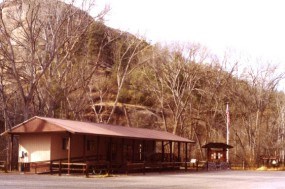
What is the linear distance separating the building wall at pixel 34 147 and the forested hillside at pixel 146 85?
10.5m

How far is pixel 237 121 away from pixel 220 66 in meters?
10.5

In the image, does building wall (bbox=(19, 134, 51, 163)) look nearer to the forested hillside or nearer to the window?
the window

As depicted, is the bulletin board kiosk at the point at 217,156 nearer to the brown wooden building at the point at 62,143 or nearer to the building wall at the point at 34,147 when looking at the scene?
the brown wooden building at the point at 62,143

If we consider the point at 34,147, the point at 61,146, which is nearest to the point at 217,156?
the point at 61,146

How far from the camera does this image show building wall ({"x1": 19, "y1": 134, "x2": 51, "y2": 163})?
31609 mm

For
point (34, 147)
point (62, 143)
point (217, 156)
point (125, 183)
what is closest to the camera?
point (125, 183)

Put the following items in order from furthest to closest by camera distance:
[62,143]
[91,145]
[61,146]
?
1. [91,145]
2. [62,143]
3. [61,146]

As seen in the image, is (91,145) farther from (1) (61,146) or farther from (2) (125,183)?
(2) (125,183)

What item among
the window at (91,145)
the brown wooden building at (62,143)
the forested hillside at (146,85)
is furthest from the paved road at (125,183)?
the forested hillside at (146,85)

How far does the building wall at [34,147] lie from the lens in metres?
31.6

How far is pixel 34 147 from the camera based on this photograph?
106ft

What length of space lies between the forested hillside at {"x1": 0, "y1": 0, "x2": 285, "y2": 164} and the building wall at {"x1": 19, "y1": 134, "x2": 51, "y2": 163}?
Answer: 1048 cm

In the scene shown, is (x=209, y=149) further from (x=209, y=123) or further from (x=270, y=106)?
(x=270, y=106)

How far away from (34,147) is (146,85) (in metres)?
30.1
